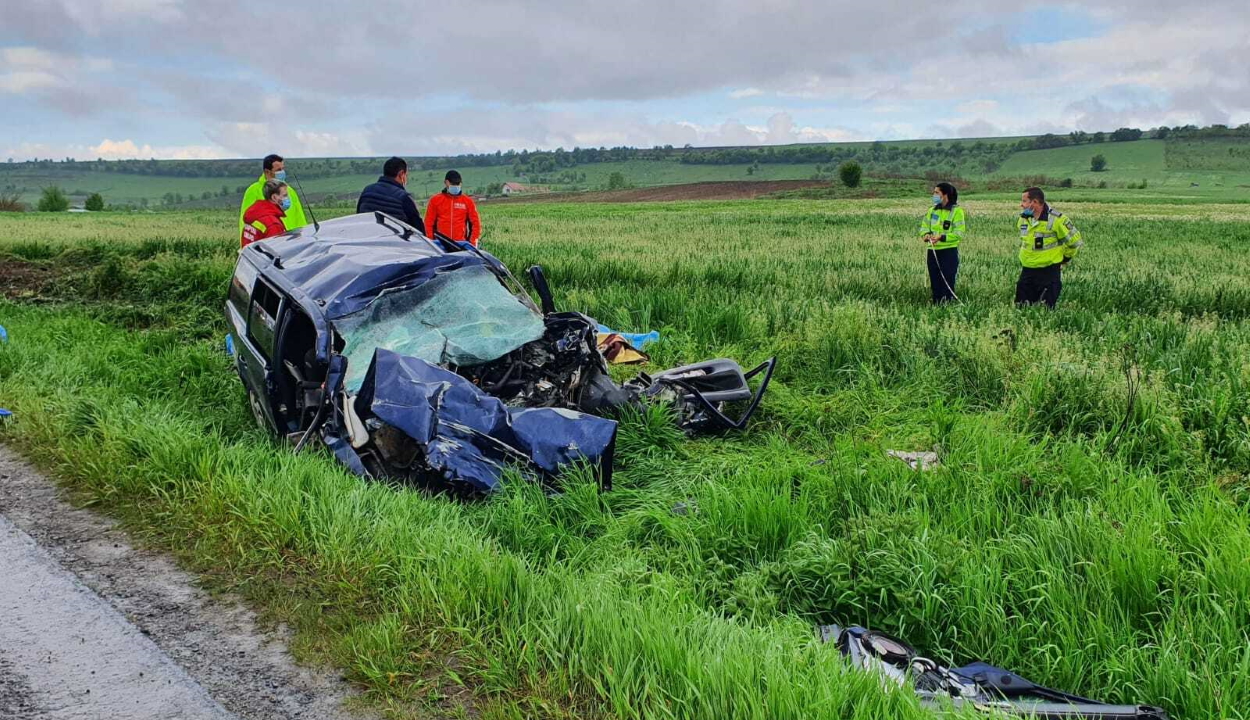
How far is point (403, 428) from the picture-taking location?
4.81 m

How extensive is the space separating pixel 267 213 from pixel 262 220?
0.10 metres

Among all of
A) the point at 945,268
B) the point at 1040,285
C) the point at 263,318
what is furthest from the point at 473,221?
the point at 1040,285

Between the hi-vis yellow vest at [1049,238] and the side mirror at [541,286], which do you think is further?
the hi-vis yellow vest at [1049,238]

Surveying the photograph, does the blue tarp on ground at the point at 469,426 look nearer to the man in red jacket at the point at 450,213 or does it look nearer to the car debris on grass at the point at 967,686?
the car debris on grass at the point at 967,686

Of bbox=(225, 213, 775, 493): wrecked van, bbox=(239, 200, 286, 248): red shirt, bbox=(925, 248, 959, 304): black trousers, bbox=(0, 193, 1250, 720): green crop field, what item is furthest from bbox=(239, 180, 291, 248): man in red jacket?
bbox=(925, 248, 959, 304): black trousers

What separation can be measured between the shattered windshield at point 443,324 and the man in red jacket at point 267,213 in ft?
15.2

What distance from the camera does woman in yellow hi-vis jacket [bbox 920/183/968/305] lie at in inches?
471

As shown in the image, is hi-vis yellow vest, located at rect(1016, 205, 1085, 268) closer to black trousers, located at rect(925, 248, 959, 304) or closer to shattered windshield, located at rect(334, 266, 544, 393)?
black trousers, located at rect(925, 248, 959, 304)

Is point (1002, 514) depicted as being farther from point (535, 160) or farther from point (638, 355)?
point (535, 160)

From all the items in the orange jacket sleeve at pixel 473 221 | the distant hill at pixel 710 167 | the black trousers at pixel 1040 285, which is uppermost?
the distant hill at pixel 710 167

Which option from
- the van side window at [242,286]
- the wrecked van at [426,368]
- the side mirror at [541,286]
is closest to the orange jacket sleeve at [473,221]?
the wrecked van at [426,368]

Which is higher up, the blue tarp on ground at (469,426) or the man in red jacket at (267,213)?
the man in red jacket at (267,213)

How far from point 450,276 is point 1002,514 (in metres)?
3.97

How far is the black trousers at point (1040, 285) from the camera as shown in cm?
1116
